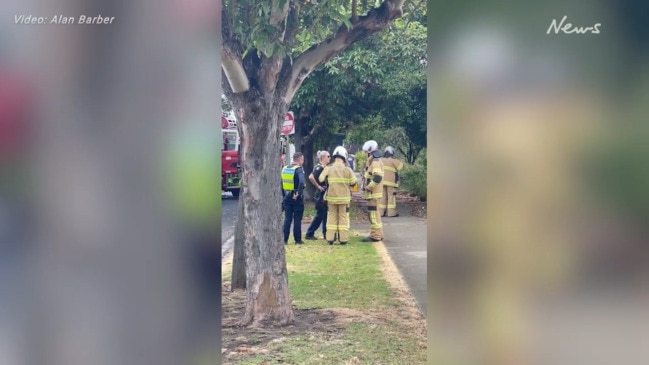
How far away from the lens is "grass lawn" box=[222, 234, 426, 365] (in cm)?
564

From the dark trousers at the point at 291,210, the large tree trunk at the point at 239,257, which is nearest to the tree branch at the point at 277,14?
the large tree trunk at the point at 239,257

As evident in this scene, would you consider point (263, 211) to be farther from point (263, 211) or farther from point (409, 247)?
point (409, 247)

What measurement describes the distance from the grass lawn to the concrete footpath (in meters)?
0.27

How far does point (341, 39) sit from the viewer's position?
235 inches

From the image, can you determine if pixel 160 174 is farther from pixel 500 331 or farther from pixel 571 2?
pixel 571 2

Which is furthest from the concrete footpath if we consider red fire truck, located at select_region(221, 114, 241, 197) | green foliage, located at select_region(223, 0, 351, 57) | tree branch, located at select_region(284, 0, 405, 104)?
red fire truck, located at select_region(221, 114, 241, 197)

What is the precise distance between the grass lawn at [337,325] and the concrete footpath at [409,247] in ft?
0.87

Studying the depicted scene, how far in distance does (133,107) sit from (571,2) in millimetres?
2083

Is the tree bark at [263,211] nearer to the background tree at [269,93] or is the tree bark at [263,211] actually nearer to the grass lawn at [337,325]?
the background tree at [269,93]

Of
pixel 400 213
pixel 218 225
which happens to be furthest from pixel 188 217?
pixel 400 213

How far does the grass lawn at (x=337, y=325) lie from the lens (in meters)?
5.64

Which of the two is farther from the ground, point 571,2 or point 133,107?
point 571,2

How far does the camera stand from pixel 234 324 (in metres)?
6.47

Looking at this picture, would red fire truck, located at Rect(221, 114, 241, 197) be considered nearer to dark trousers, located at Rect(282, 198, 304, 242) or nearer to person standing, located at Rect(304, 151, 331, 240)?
person standing, located at Rect(304, 151, 331, 240)
